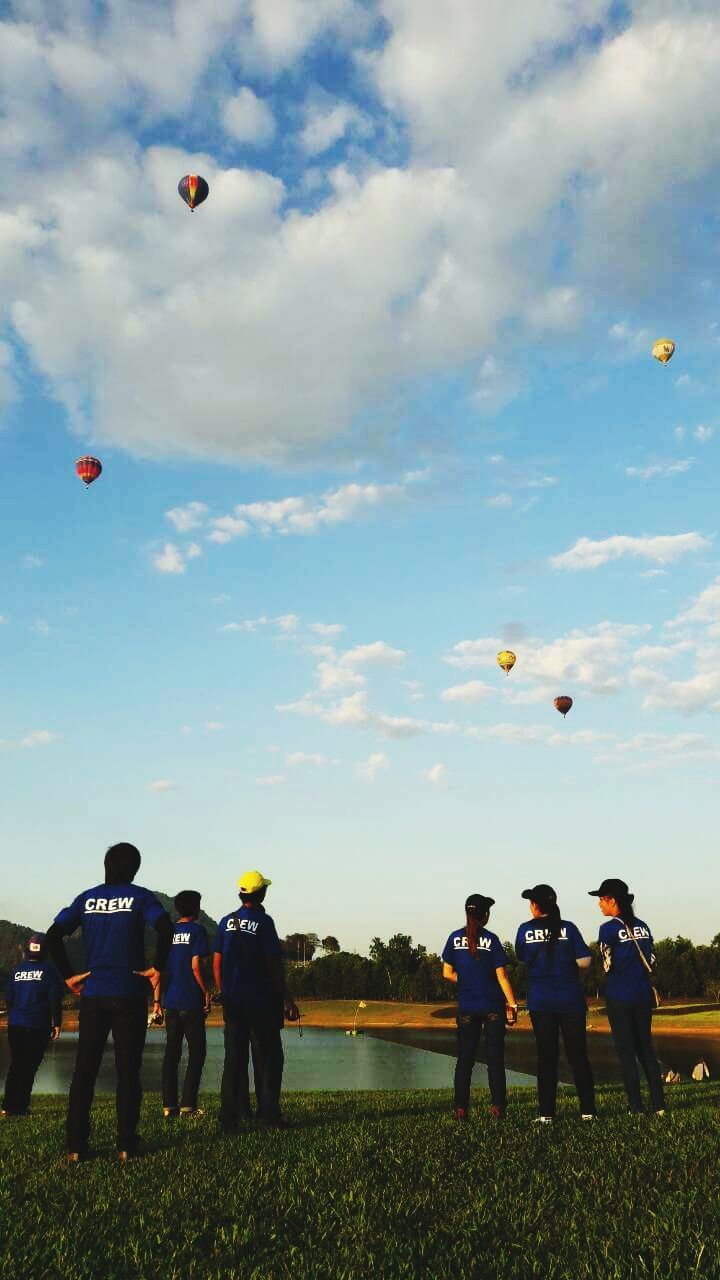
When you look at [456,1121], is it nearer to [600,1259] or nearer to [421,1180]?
[421,1180]

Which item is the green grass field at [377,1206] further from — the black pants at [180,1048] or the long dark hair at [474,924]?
the black pants at [180,1048]

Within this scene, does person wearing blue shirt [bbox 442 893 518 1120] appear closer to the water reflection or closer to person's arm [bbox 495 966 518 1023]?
person's arm [bbox 495 966 518 1023]

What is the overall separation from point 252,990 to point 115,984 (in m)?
2.24

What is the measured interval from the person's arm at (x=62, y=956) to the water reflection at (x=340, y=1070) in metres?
30.9

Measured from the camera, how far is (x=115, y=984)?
756cm

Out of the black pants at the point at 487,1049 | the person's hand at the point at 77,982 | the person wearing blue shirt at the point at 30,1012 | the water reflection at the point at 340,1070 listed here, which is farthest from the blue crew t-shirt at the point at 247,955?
the water reflection at the point at 340,1070

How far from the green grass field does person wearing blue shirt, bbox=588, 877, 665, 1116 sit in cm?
181

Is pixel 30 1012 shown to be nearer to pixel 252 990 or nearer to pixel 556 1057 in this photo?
pixel 252 990

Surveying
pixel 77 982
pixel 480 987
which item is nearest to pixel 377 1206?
pixel 77 982

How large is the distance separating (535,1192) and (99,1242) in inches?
98.9

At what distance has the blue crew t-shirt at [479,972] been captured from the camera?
1047 cm

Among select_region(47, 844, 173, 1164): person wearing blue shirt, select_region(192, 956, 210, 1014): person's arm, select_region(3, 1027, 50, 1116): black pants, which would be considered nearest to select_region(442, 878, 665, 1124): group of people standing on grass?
select_region(192, 956, 210, 1014): person's arm

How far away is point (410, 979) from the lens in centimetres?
16012

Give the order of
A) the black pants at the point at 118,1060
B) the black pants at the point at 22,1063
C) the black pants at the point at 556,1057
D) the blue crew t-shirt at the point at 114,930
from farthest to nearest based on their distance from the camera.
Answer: the black pants at the point at 22,1063
the black pants at the point at 556,1057
the blue crew t-shirt at the point at 114,930
the black pants at the point at 118,1060
